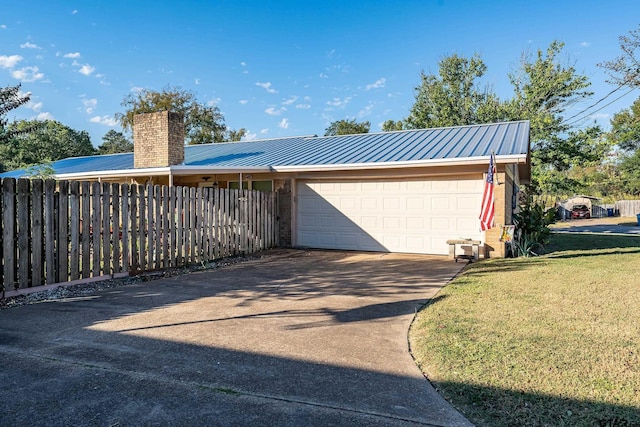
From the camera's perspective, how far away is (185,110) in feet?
126

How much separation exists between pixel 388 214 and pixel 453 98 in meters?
21.1

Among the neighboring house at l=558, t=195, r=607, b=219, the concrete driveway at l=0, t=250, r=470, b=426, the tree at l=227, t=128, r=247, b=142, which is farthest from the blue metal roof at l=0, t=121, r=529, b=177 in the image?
the neighboring house at l=558, t=195, r=607, b=219

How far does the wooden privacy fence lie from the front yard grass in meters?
5.98

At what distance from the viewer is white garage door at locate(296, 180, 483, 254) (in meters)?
11.8

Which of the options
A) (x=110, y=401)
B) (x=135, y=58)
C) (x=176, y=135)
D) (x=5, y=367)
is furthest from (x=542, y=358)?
(x=135, y=58)

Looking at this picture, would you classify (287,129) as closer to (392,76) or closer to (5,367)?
(392,76)

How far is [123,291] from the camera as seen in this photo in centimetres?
710

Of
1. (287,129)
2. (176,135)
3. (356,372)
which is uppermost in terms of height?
(287,129)

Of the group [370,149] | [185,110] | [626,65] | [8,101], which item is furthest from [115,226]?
[185,110]

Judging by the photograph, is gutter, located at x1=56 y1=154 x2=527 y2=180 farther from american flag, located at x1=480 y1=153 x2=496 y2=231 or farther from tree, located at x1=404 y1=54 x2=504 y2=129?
tree, located at x1=404 y1=54 x2=504 y2=129

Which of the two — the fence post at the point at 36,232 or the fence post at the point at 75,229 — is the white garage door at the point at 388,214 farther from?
the fence post at the point at 36,232

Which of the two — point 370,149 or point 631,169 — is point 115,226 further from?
point 631,169

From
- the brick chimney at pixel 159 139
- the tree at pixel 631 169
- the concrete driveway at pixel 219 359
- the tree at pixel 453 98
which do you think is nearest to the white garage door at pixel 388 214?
the brick chimney at pixel 159 139

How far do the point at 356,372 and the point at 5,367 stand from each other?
3.21 metres
